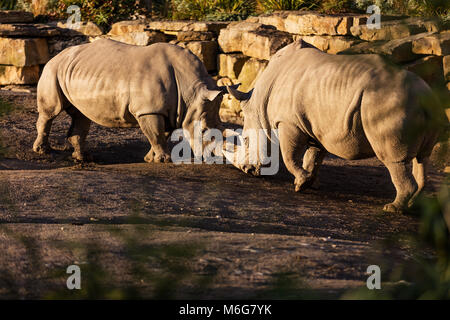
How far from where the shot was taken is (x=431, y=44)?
1008 cm

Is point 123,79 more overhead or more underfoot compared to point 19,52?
more underfoot

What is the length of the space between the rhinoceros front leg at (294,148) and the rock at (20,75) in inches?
305

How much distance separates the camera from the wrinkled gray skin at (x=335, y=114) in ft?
20.4

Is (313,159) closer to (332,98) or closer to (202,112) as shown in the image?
(332,98)

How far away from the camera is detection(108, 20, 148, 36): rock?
1340 centimetres

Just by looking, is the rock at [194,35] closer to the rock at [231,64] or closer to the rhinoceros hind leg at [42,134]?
the rock at [231,64]

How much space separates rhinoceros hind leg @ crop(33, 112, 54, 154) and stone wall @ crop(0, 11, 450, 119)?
2592mm

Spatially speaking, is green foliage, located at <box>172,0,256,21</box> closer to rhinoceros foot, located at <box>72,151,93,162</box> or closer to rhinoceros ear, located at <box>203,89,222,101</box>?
rhinoceros foot, located at <box>72,151,93,162</box>

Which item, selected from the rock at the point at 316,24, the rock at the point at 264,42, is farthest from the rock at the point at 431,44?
the rock at the point at 264,42

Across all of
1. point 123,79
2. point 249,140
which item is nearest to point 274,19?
point 123,79

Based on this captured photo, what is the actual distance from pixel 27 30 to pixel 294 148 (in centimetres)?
810

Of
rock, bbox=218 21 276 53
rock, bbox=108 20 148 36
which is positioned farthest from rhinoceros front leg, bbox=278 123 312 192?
rock, bbox=108 20 148 36
